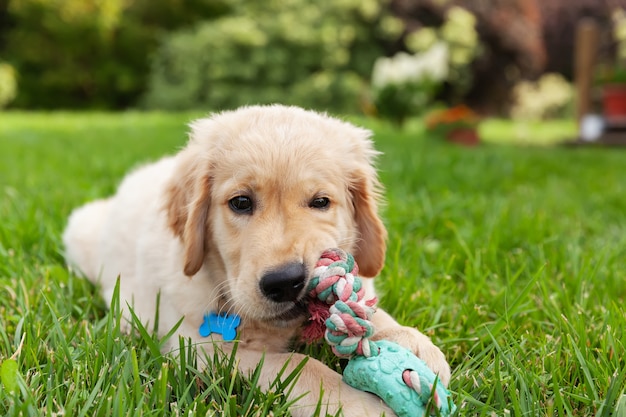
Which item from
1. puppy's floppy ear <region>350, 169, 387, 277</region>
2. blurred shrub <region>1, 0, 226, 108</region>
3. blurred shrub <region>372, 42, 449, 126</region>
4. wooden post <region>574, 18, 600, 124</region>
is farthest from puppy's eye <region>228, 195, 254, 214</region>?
blurred shrub <region>1, 0, 226, 108</region>

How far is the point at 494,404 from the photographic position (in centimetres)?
176

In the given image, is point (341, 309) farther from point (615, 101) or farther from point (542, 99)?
point (542, 99)

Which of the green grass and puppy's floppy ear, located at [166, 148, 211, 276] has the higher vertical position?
puppy's floppy ear, located at [166, 148, 211, 276]

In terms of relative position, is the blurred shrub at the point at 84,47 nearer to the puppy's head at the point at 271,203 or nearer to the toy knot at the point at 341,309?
the puppy's head at the point at 271,203

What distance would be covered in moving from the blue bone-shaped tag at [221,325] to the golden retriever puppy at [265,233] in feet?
0.08

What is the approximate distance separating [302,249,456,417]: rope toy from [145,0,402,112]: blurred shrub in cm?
1440

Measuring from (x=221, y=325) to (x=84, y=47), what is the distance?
2026 cm

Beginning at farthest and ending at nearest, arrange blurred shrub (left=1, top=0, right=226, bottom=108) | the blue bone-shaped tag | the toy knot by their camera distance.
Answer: blurred shrub (left=1, top=0, right=226, bottom=108)
the blue bone-shaped tag
the toy knot

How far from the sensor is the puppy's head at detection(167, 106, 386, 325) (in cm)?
192

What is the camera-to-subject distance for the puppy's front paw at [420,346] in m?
1.84

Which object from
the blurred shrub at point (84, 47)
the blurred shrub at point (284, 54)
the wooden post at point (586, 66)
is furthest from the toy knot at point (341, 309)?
the blurred shrub at point (84, 47)

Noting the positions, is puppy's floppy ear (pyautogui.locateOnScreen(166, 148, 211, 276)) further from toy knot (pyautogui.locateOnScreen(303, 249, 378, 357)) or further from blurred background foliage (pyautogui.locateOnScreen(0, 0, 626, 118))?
blurred background foliage (pyautogui.locateOnScreen(0, 0, 626, 118))

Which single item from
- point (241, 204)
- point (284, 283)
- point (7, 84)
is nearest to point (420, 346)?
point (284, 283)

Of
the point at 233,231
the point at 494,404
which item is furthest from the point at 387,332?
the point at 233,231
